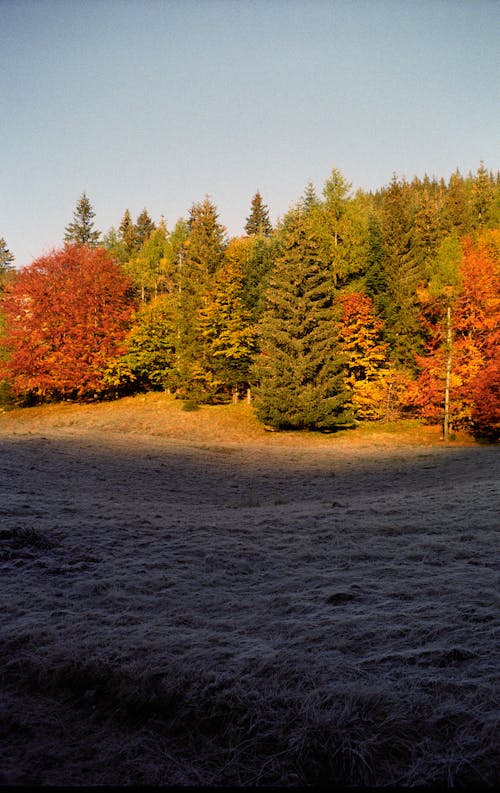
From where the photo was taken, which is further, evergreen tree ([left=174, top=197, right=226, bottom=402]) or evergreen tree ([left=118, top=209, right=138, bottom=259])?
evergreen tree ([left=118, top=209, right=138, bottom=259])

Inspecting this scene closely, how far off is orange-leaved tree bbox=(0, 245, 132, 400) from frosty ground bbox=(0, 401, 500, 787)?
2580 cm

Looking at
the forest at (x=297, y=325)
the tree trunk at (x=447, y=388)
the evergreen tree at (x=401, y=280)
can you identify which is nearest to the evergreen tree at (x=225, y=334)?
the forest at (x=297, y=325)


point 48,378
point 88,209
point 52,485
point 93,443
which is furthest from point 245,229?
point 52,485

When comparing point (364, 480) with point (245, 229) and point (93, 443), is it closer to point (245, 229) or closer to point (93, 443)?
point (93, 443)

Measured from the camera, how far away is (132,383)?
38.5 metres

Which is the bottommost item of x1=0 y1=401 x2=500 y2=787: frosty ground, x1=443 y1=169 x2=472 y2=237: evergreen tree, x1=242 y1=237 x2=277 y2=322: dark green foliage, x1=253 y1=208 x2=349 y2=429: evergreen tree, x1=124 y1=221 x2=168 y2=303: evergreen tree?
x1=0 y1=401 x2=500 y2=787: frosty ground

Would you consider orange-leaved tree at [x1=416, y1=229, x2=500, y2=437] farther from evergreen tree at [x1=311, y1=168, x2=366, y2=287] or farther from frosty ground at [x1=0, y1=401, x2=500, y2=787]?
frosty ground at [x1=0, y1=401, x2=500, y2=787]

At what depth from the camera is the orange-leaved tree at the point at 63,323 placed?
106 feet

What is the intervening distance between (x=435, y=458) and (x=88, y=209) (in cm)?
6136

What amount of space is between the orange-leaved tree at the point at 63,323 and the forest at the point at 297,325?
10cm

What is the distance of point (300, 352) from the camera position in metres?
26.6

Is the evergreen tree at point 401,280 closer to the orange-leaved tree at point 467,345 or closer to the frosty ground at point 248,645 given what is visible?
the orange-leaved tree at point 467,345

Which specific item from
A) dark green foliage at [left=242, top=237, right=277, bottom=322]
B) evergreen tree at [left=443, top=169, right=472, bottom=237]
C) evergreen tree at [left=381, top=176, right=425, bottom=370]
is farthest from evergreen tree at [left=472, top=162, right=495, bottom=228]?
dark green foliage at [left=242, top=237, right=277, bottom=322]

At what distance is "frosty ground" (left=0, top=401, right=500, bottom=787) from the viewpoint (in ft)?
7.70
